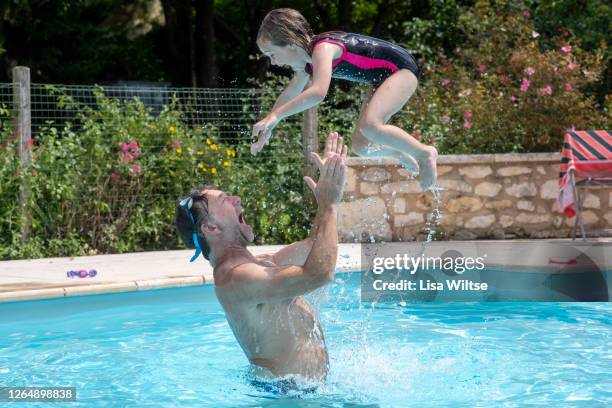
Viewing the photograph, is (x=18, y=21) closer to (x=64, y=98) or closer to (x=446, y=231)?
(x=64, y=98)

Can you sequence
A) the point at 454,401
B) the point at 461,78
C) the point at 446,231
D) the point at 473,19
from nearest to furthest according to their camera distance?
the point at 454,401
the point at 446,231
the point at 461,78
the point at 473,19

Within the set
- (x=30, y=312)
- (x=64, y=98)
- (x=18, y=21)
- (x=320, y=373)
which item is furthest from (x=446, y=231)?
(x=18, y=21)

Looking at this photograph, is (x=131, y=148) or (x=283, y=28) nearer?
(x=283, y=28)

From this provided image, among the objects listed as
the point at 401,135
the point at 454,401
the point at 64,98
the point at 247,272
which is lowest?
the point at 454,401

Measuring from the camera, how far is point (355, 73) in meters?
5.02

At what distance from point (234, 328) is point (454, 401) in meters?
1.27

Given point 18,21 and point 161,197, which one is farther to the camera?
point 18,21

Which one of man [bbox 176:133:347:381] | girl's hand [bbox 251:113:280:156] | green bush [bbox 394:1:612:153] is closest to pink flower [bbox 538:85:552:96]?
green bush [bbox 394:1:612:153]

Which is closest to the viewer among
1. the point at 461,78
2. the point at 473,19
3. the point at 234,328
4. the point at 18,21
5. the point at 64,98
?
the point at 234,328

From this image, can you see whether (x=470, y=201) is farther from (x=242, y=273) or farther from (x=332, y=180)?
(x=332, y=180)

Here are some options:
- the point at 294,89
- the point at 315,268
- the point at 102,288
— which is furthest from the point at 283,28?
the point at 102,288

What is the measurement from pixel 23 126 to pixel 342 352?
470 cm

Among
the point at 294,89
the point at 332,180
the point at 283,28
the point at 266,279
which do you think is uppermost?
the point at 283,28

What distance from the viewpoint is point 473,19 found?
39.3 ft
